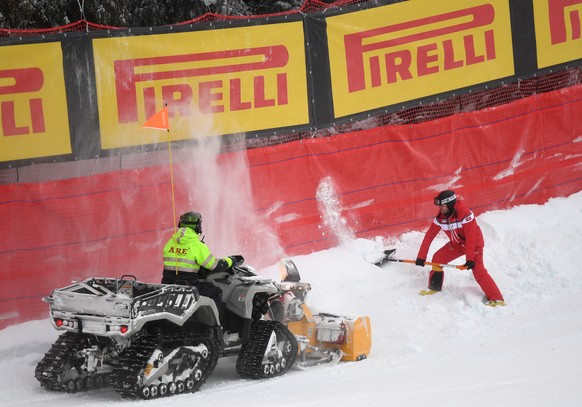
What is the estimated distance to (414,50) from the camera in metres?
12.5

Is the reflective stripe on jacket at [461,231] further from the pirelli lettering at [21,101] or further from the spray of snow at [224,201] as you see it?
the pirelli lettering at [21,101]

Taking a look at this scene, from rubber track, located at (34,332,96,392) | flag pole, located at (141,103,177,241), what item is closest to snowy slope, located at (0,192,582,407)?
rubber track, located at (34,332,96,392)

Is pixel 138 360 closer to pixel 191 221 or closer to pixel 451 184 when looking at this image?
pixel 191 221

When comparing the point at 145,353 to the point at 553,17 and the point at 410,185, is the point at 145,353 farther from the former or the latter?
the point at 553,17

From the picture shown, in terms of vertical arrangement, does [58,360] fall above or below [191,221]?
below

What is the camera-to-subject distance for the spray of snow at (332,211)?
11.9 metres

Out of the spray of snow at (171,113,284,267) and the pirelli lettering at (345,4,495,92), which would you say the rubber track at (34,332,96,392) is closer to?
the spray of snow at (171,113,284,267)

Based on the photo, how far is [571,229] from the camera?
12.3 meters

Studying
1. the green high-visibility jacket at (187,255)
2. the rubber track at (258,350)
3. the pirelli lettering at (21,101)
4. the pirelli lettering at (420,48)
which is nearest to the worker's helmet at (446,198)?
the pirelli lettering at (420,48)

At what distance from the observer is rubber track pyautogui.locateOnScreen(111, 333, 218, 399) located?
7.55 m

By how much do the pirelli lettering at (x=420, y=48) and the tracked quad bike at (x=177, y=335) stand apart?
4159 millimetres

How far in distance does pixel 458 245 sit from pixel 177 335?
13.8ft

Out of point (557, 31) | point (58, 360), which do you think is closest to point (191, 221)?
point (58, 360)

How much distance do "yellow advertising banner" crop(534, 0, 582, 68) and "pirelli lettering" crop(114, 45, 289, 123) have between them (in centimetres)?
417
